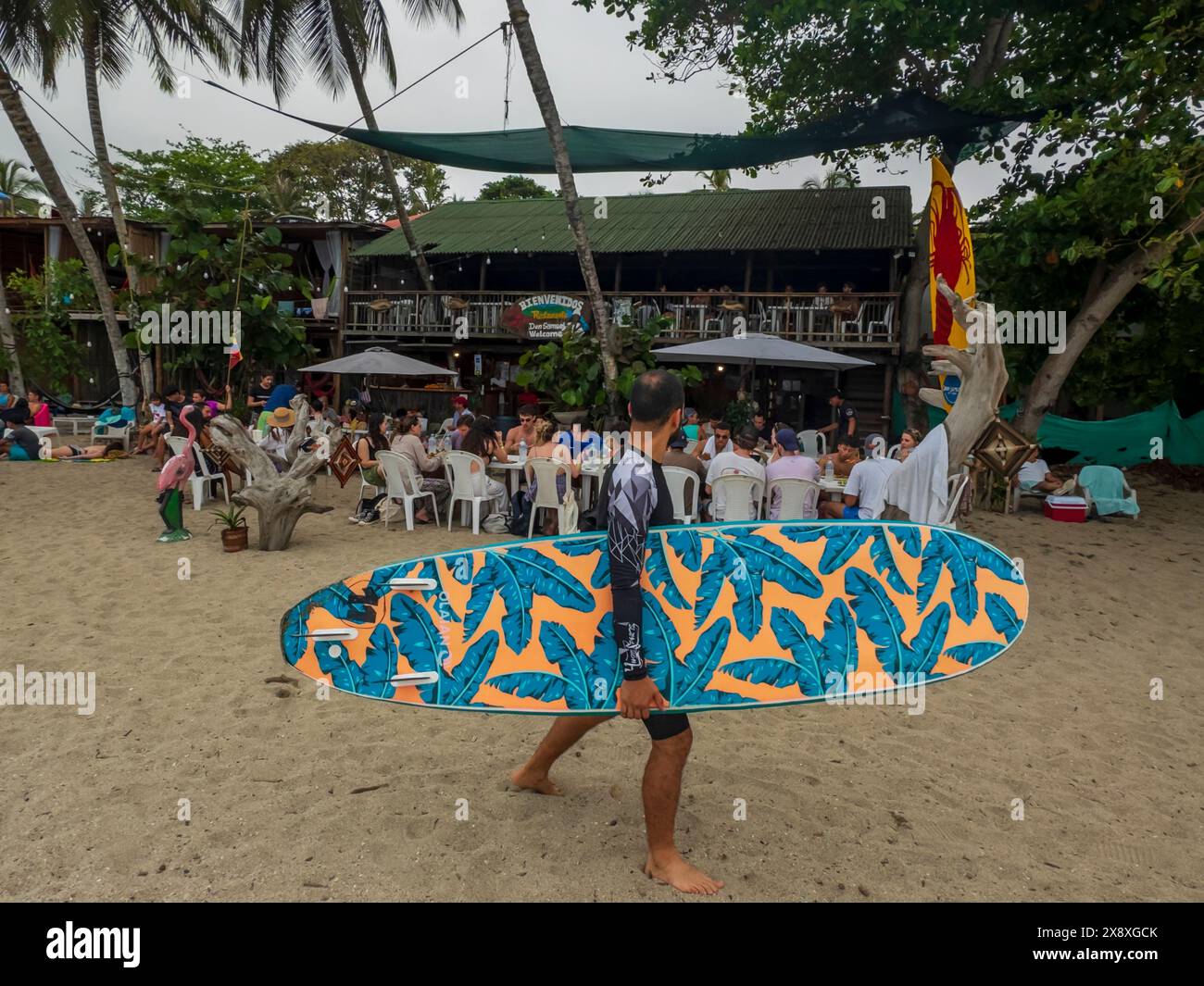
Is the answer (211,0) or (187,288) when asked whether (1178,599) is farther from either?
(211,0)

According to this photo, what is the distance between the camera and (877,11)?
958 centimetres

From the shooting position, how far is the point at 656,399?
237 cm

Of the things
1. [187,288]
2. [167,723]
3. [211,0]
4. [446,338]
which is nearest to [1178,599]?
[167,723]

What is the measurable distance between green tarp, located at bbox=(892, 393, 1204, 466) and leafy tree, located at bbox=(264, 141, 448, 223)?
73.4 feet

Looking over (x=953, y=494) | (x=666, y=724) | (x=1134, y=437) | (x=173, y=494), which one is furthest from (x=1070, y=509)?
(x=173, y=494)

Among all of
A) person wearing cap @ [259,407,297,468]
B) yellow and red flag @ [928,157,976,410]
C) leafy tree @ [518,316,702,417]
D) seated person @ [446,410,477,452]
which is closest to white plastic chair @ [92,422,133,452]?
person wearing cap @ [259,407,297,468]

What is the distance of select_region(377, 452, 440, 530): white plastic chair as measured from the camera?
7.88 m

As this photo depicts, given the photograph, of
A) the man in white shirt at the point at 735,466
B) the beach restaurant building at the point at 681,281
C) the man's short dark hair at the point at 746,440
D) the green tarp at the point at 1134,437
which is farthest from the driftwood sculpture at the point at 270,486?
the green tarp at the point at 1134,437

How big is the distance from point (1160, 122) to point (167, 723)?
9.49 meters

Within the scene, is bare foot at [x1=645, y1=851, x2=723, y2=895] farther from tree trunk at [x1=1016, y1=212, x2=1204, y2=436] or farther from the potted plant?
tree trunk at [x1=1016, y1=212, x2=1204, y2=436]

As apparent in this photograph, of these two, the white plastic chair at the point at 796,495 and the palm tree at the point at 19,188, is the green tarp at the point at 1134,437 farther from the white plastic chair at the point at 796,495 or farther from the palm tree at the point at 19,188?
the palm tree at the point at 19,188
